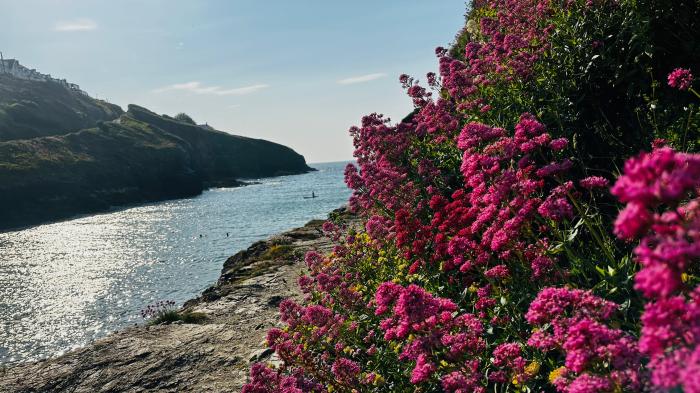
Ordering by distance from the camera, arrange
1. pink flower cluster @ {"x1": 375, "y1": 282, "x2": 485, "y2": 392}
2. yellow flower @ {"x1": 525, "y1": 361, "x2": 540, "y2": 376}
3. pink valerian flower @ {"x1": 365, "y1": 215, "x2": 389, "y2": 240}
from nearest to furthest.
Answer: pink flower cluster @ {"x1": 375, "y1": 282, "x2": 485, "y2": 392}, yellow flower @ {"x1": 525, "y1": 361, "x2": 540, "y2": 376}, pink valerian flower @ {"x1": 365, "y1": 215, "x2": 389, "y2": 240}

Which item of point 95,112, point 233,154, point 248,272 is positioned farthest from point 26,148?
point 248,272

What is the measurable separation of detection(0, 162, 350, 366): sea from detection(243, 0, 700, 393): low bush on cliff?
1665 cm

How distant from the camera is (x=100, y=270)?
36.5 meters

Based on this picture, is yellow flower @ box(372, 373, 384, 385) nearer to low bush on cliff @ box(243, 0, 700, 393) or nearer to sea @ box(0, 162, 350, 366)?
low bush on cliff @ box(243, 0, 700, 393)

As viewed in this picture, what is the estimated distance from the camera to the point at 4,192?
78.3 m

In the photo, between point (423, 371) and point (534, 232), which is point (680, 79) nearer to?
point (534, 232)

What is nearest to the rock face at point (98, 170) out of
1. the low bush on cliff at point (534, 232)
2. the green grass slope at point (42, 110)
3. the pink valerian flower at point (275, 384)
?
the green grass slope at point (42, 110)

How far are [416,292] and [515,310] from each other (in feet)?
5.77

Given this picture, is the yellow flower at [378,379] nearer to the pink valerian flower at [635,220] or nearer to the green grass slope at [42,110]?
the pink valerian flower at [635,220]

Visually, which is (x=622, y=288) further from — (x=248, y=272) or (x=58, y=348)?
(x=58, y=348)

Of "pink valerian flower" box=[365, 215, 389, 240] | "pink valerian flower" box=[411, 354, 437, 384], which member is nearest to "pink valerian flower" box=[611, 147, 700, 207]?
"pink valerian flower" box=[411, 354, 437, 384]

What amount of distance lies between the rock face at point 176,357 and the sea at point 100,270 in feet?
27.5

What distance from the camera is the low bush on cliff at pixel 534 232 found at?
73.0 inches

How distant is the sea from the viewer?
71.8 ft
